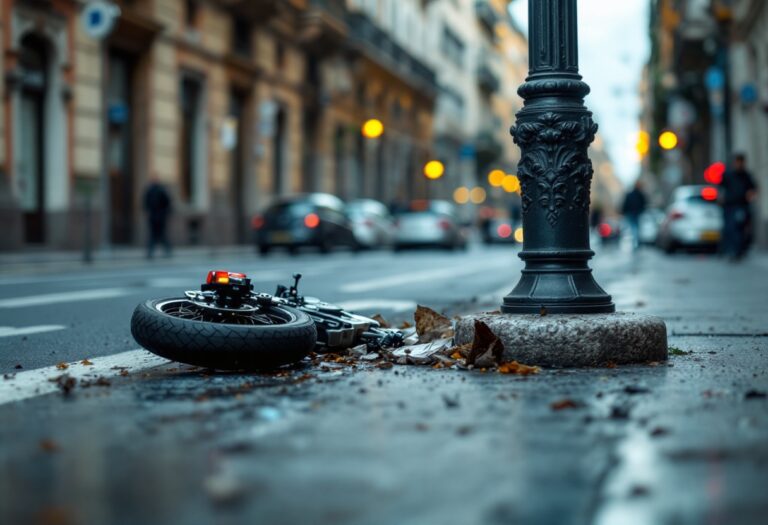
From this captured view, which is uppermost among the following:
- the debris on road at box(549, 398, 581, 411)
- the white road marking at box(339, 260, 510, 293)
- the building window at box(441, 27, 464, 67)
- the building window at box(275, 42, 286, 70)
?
the building window at box(441, 27, 464, 67)

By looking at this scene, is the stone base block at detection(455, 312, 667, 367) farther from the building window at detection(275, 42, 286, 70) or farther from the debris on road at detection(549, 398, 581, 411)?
the building window at detection(275, 42, 286, 70)

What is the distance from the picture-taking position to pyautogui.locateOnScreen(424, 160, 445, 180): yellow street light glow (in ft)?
185

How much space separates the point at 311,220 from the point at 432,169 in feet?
98.4

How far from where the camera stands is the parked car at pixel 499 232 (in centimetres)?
4628

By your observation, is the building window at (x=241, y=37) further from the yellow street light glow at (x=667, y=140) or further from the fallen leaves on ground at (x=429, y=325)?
the fallen leaves on ground at (x=429, y=325)

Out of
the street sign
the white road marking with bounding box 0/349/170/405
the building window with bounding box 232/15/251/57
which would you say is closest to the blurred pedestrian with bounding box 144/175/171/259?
the street sign

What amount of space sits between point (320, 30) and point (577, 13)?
32.7 m

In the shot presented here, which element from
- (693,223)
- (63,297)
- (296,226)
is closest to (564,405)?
(63,297)

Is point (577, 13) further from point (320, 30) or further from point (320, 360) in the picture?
point (320, 30)

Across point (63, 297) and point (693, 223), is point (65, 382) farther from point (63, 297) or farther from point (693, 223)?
point (693, 223)

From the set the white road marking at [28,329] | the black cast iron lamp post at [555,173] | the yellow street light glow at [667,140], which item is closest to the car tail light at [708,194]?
the yellow street light glow at [667,140]

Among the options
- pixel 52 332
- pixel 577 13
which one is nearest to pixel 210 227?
pixel 52 332

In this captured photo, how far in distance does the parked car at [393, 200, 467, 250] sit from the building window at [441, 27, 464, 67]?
31.8 metres

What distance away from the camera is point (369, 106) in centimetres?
4712
